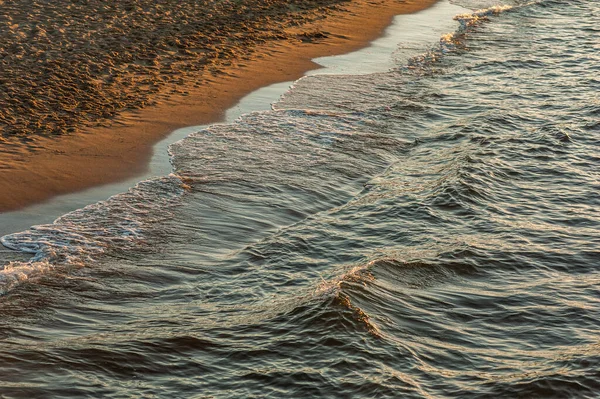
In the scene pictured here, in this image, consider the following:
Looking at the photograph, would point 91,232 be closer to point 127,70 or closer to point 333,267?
point 333,267

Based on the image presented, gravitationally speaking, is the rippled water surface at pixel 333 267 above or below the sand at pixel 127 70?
below

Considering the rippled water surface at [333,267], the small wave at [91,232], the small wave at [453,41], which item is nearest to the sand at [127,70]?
the small wave at [91,232]

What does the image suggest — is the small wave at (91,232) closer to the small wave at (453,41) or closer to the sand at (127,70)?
the sand at (127,70)

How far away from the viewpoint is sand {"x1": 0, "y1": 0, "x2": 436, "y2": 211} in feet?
34.8

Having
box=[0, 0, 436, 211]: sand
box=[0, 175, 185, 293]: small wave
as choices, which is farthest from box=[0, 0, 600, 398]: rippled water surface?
box=[0, 0, 436, 211]: sand

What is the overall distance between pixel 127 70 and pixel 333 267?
7.11m

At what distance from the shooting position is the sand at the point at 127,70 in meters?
10.6

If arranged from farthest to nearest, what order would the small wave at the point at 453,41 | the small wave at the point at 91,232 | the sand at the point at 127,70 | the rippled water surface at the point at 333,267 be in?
1. the small wave at the point at 453,41
2. the sand at the point at 127,70
3. the small wave at the point at 91,232
4. the rippled water surface at the point at 333,267

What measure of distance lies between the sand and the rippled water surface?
82 centimetres

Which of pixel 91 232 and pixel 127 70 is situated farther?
pixel 127 70

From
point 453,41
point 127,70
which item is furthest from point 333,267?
point 453,41

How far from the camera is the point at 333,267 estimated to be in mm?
8367

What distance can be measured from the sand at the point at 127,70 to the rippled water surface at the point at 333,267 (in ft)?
2.68

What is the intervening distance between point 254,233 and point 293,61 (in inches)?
293
